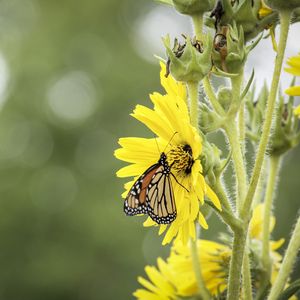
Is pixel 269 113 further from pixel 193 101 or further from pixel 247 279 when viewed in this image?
pixel 247 279

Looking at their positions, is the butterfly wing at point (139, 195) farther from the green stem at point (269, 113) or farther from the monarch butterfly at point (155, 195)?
the green stem at point (269, 113)

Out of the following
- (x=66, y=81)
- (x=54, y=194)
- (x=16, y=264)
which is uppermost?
(x=66, y=81)

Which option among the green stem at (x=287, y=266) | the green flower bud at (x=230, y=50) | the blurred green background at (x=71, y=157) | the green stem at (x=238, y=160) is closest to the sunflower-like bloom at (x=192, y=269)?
the green stem at (x=287, y=266)

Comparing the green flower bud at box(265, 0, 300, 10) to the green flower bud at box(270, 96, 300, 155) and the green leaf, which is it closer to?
the green flower bud at box(270, 96, 300, 155)

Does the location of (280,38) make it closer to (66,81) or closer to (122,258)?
(122,258)

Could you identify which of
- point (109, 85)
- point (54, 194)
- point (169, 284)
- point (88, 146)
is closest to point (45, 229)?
point (54, 194)

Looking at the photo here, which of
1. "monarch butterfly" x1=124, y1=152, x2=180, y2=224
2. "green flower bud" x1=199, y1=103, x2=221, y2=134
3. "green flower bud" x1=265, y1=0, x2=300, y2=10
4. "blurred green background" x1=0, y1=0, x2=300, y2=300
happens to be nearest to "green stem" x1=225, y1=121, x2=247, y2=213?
"green flower bud" x1=199, y1=103, x2=221, y2=134
